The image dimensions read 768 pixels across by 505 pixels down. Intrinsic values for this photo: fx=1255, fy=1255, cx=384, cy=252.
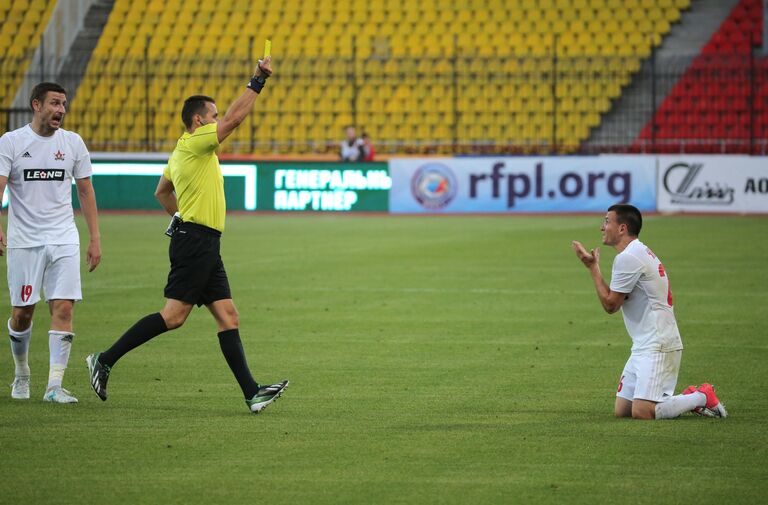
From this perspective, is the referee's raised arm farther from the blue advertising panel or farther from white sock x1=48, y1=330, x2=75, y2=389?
the blue advertising panel

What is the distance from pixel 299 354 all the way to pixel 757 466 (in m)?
4.77

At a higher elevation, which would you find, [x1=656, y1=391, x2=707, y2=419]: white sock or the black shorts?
the black shorts

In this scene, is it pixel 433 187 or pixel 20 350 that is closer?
pixel 20 350

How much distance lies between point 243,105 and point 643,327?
2814 mm

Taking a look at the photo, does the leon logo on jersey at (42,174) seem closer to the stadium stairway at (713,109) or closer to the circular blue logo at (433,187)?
the circular blue logo at (433,187)

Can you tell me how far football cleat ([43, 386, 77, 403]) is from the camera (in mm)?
8062

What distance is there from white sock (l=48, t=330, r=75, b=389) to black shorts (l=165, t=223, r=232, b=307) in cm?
84

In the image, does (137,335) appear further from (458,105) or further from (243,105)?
(458,105)

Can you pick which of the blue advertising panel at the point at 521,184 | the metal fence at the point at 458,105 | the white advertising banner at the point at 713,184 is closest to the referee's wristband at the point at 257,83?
the blue advertising panel at the point at 521,184

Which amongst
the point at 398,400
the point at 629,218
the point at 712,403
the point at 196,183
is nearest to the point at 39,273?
the point at 196,183

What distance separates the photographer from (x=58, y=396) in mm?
8070

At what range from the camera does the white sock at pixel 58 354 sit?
812 cm

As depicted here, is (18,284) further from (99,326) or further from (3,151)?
(99,326)

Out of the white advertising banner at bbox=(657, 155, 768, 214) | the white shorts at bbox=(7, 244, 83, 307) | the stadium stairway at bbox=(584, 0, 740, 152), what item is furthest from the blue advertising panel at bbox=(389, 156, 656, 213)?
the white shorts at bbox=(7, 244, 83, 307)
